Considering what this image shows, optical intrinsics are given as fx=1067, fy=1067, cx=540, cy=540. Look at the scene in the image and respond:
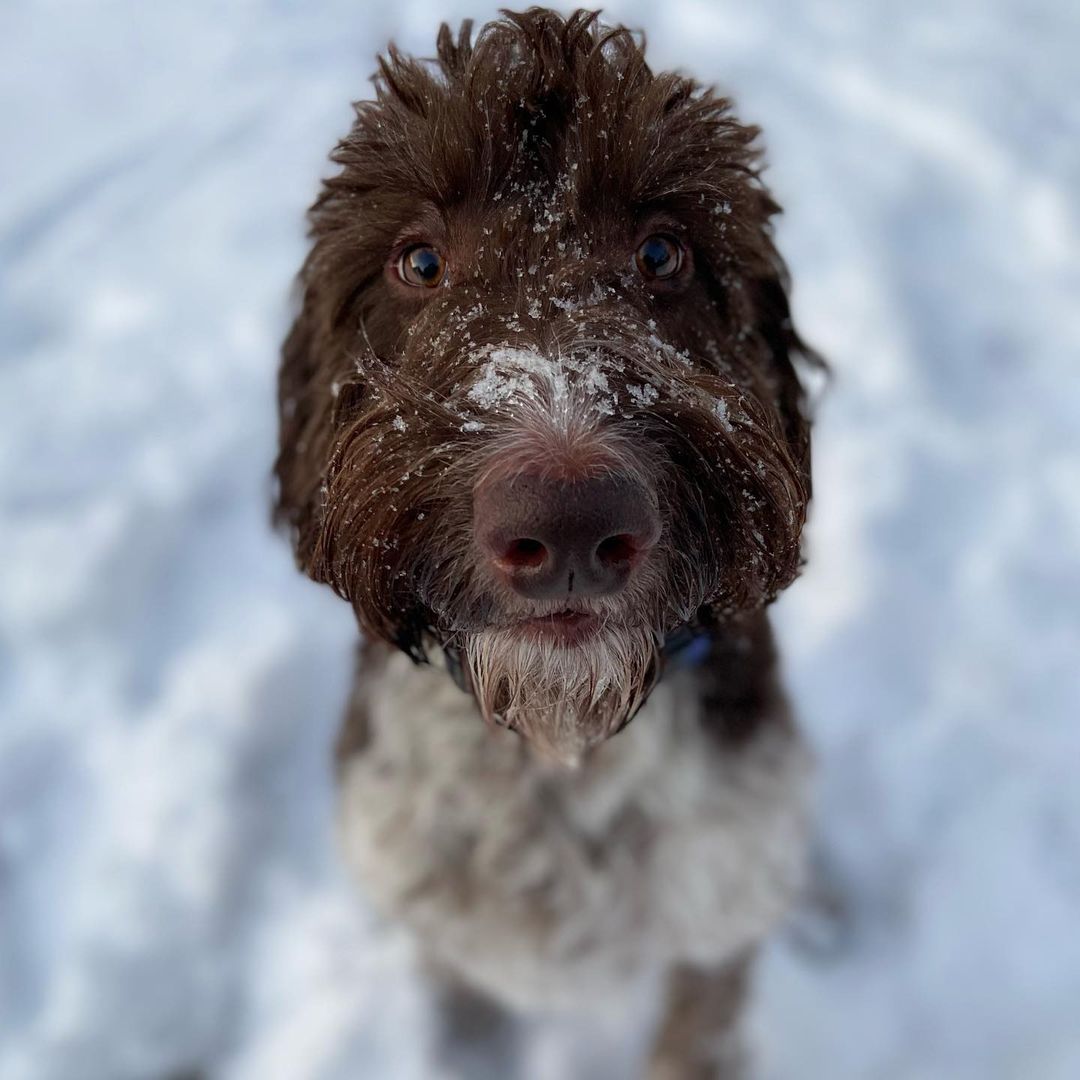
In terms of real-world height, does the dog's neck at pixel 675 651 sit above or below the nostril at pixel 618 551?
above

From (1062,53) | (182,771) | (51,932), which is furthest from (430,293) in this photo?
(1062,53)

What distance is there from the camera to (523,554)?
4.78ft

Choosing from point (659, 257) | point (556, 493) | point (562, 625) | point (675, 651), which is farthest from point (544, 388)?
point (675, 651)

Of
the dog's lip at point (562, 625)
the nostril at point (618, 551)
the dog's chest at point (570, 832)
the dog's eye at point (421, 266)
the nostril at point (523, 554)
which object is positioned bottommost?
the nostril at point (523, 554)

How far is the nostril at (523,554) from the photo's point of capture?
4.71ft

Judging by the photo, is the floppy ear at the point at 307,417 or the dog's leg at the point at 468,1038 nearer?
the floppy ear at the point at 307,417

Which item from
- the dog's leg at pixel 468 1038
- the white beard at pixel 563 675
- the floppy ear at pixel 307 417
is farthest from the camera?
the dog's leg at pixel 468 1038

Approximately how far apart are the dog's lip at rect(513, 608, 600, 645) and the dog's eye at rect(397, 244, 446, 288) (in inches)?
26.2

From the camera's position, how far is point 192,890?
3279 millimetres

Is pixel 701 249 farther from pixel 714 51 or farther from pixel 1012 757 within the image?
pixel 714 51

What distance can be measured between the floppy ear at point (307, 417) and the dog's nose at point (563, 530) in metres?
0.56

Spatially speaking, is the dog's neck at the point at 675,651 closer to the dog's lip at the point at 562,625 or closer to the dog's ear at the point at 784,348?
the dog's lip at the point at 562,625

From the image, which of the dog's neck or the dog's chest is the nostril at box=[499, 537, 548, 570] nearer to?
the dog's neck

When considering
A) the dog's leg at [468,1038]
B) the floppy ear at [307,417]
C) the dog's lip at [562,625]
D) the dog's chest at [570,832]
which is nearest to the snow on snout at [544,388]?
the dog's lip at [562,625]
